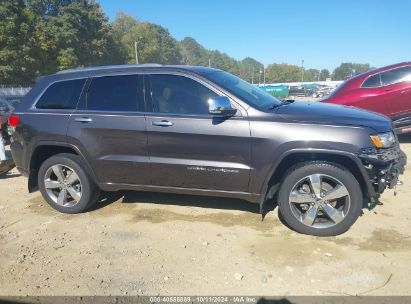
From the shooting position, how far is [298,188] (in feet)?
13.6

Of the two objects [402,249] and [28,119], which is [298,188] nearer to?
[402,249]

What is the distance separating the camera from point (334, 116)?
4008mm

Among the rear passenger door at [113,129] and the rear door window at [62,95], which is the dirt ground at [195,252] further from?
the rear door window at [62,95]

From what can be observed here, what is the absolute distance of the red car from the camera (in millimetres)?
7988

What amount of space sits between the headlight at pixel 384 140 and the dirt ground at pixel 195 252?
3.23 ft

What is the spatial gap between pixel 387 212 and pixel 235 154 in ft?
7.00

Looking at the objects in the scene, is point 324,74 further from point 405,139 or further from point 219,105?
point 219,105

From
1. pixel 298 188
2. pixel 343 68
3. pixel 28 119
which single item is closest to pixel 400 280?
pixel 298 188

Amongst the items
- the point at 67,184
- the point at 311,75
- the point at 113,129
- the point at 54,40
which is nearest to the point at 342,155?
the point at 113,129

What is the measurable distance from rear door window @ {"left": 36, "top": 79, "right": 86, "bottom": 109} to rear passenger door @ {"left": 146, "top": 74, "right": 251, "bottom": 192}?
101cm

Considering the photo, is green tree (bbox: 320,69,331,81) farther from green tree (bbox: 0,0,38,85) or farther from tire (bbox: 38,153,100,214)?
tire (bbox: 38,153,100,214)

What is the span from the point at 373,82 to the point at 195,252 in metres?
6.33

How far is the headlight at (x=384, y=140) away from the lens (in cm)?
384

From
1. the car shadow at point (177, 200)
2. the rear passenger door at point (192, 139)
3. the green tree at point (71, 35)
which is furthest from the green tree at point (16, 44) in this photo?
the rear passenger door at point (192, 139)
